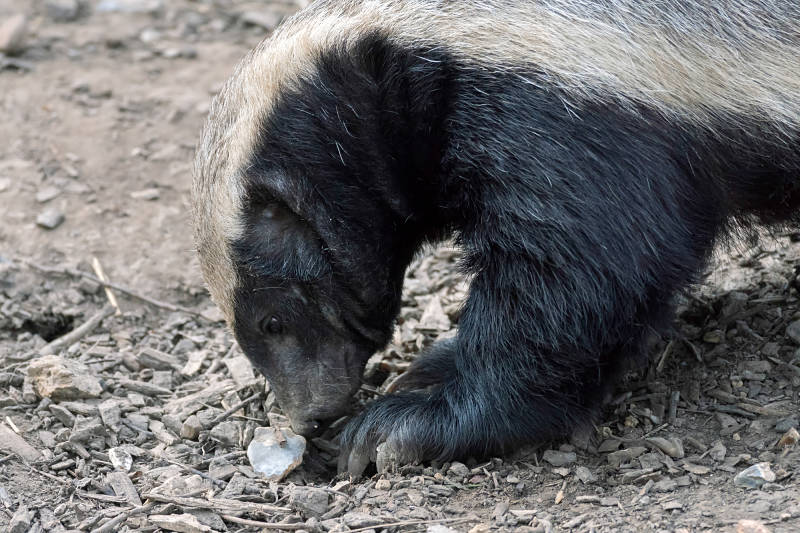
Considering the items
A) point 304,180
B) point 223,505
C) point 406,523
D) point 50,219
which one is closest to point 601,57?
point 304,180

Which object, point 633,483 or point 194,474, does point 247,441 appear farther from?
point 633,483

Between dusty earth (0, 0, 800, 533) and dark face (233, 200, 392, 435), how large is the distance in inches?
11.5

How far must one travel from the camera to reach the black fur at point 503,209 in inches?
162

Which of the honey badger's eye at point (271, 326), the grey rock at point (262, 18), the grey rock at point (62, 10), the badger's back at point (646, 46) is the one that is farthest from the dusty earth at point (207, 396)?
the grey rock at point (262, 18)

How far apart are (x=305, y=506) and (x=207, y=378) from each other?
1.57 meters

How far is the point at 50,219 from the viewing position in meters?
6.76

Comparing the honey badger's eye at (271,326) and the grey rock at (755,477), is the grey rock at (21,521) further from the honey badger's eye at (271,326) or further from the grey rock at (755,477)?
the grey rock at (755,477)

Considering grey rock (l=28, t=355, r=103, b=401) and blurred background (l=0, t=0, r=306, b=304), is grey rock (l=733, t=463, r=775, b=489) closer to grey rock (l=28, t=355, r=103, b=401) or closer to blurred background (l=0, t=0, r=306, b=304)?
grey rock (l=28, t=355, r=103, b=401)

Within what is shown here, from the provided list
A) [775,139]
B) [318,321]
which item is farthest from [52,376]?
[775,139]

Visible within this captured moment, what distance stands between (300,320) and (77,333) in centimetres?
186

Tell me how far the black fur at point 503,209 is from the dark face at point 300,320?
1 cm

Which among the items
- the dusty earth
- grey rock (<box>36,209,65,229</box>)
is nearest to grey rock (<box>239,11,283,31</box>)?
the dusty earth

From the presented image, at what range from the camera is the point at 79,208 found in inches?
274

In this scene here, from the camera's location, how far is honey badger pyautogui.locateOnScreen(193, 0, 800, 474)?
4113 millimetres
